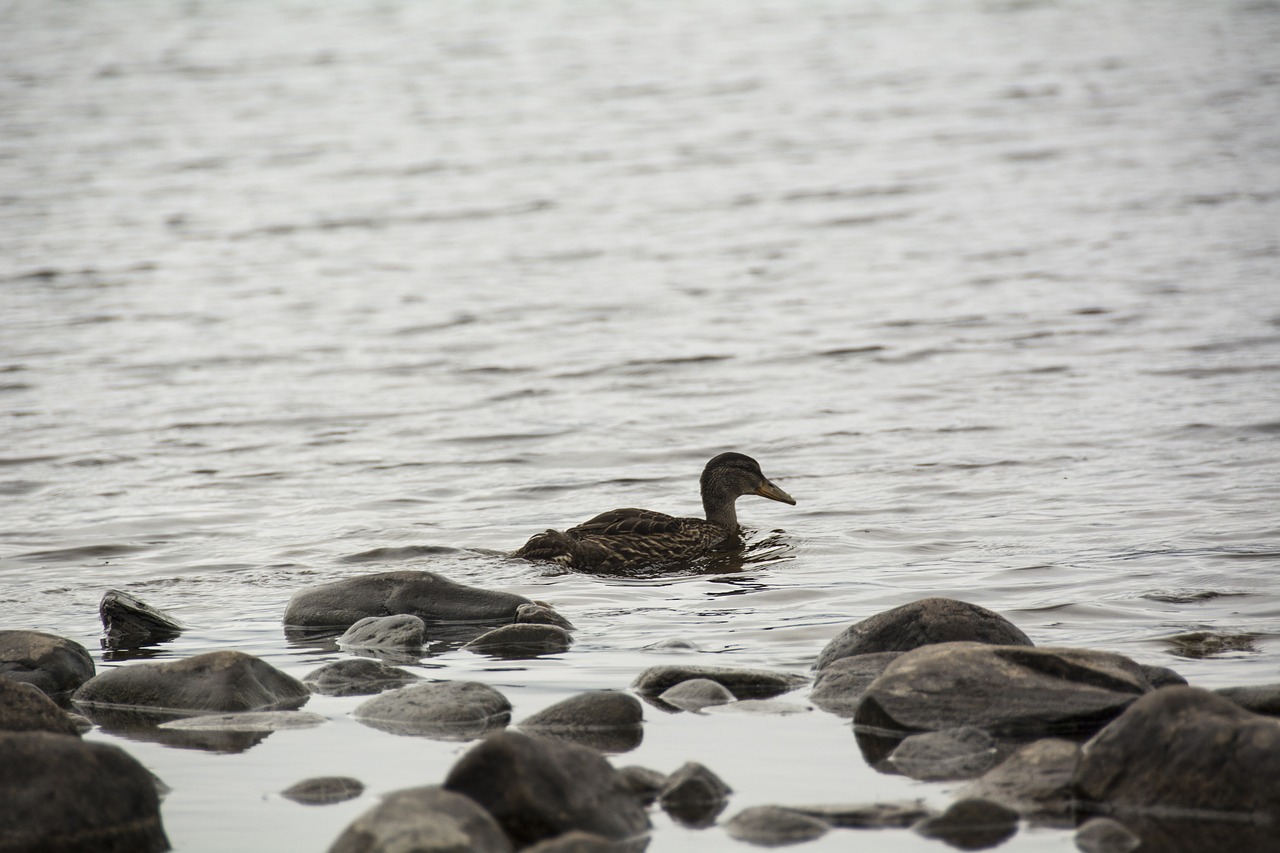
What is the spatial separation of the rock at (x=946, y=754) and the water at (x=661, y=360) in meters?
0.16

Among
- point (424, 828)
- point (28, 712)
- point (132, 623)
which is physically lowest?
point (132, 623)

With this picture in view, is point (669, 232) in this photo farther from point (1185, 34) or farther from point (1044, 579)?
point (1185, 34)

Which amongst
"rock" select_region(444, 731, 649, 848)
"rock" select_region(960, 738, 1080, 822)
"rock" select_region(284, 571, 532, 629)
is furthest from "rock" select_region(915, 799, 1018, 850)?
"rock" select_region(284, 571, 532, 629)

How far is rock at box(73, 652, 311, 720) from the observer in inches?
265

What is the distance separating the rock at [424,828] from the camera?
470 centimetres

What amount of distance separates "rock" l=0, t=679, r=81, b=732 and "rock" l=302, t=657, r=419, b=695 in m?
1.19

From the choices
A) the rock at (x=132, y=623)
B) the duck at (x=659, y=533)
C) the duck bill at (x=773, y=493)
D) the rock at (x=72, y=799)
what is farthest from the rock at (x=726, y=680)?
the duck bill at (x=773, y=493)

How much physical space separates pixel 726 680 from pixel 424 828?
2.30m

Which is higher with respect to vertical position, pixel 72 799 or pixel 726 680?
pixel 72 799

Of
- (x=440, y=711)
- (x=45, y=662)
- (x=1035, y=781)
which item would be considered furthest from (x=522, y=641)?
(x=1035, y=781)

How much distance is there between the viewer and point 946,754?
587cm

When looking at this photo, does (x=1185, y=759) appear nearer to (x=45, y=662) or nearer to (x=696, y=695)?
(x=696, y=695)

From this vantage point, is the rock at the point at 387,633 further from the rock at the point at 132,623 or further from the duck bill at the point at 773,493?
the duck bill at the point at 773,493

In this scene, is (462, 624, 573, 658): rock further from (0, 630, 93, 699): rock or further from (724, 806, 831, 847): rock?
(724, 806, 831, 847): rock
